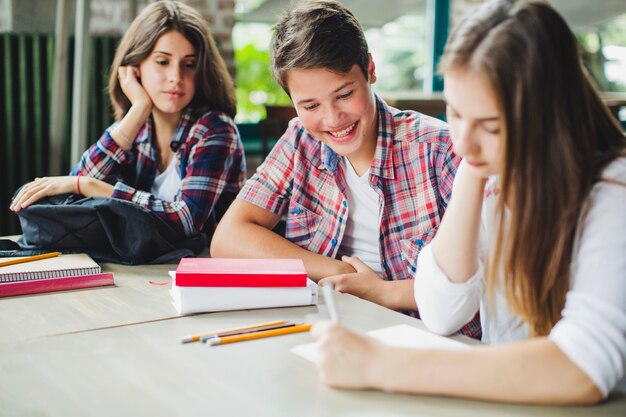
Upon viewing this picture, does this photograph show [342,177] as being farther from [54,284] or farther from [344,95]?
[54,284]

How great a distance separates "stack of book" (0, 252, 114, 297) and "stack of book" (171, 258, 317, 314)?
258 millimetres

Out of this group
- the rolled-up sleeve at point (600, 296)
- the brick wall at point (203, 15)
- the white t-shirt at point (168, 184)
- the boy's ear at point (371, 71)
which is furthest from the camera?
the brick wall at point (203, 15)

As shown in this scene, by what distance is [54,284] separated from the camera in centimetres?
145

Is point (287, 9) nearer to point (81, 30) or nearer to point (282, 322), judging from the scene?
point (282, 322)

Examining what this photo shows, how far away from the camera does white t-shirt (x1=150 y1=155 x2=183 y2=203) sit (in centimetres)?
206

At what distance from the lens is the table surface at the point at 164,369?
88 centimetres

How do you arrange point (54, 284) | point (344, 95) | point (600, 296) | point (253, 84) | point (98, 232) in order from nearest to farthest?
point (600, 296), point (54, 284), point (344, 95), point (98, 232), point (253, 84)

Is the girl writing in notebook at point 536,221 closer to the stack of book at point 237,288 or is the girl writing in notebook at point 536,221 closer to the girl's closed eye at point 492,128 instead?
the girl's closed eye at point 492,128

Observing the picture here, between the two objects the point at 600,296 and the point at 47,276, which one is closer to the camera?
the point at 600,296

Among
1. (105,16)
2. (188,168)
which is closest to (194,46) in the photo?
(188,168)

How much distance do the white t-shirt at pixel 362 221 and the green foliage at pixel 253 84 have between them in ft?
8.27

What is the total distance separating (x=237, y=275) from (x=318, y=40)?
58 cm

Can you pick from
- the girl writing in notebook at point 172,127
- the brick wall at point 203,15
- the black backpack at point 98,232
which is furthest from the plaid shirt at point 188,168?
the brick wall at point 203,15

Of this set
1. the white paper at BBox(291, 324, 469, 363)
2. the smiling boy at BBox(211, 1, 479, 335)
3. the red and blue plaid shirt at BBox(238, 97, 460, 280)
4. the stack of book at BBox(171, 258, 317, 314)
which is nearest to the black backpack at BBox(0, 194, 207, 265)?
the smiling boy at BBox(211, 1, 479, 335)
